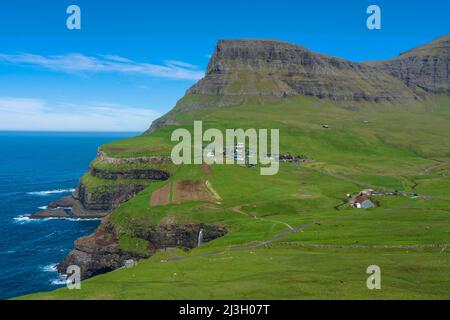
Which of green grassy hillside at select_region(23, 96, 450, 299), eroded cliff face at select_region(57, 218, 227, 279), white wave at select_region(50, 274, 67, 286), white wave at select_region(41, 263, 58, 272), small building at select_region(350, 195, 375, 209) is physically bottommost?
Answer: white wave at select_region(50, 274, 67, 286)

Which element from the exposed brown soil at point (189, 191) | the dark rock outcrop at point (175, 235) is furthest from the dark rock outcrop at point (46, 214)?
the dark rock outcrop at point (175, 235)

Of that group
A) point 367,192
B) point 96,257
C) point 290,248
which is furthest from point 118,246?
point 367,192

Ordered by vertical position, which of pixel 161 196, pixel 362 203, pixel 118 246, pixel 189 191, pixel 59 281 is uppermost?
pixel 189 191

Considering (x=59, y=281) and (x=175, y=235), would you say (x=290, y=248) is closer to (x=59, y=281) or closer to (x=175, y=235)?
(x=175, y=235)

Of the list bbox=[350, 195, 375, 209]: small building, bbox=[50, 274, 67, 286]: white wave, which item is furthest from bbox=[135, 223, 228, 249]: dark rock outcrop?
bbox=[350, 195, 375, 209]: small building
